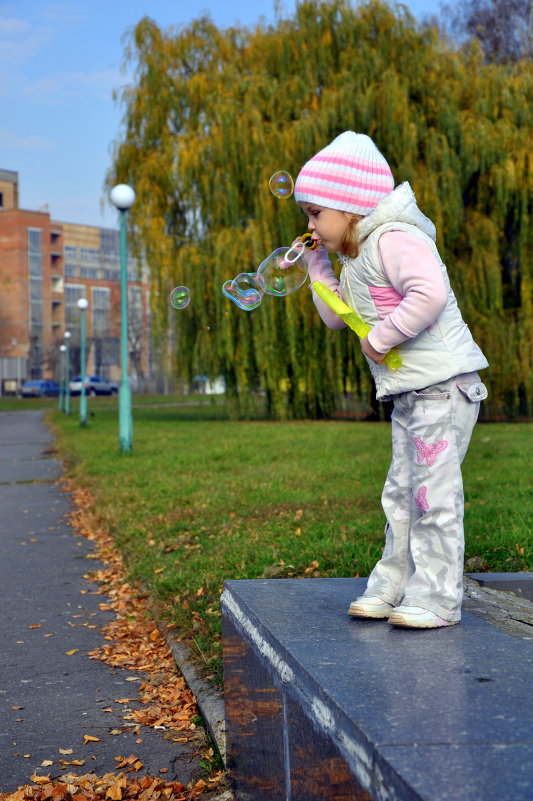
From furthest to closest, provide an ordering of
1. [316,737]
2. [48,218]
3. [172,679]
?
[48,218]
[172,679]
[316,737]

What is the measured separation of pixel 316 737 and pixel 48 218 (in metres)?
105

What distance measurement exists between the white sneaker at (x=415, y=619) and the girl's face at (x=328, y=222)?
4.18 feet

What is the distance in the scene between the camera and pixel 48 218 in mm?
102188

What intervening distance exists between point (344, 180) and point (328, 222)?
0.50 feet

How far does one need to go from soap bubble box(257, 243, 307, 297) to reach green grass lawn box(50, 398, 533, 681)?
165 cm

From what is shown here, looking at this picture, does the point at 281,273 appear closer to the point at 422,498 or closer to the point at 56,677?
the point at 422,498

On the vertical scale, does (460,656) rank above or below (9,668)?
above

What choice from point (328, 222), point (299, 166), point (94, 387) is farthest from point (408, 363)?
point (94, 387)

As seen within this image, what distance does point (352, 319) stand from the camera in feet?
10.7

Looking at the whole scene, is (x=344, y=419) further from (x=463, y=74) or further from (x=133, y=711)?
(x=133, y=711)

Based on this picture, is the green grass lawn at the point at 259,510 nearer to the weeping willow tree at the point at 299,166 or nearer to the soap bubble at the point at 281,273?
the soap bubble at the point at 281,273

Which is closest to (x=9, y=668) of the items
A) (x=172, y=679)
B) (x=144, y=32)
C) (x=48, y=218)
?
(x=172, y=679)

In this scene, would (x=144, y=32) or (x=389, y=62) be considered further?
(x=144, y=32)

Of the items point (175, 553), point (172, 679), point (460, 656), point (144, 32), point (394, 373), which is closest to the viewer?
point (460, 656)
